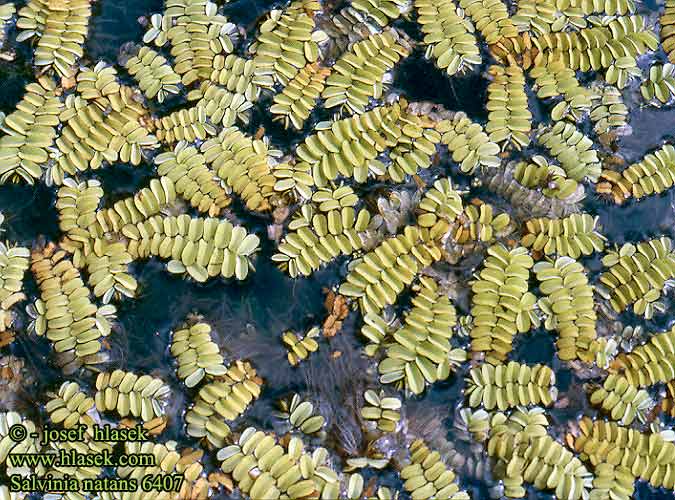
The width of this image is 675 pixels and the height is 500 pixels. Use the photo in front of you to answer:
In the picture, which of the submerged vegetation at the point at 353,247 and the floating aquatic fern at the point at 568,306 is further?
the floating aquatic fern at the point at 568,306

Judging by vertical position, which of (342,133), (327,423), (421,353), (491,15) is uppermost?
(491,15)

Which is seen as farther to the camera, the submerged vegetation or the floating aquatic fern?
the floating aquatic fern

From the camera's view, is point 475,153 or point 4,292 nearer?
point 4,292

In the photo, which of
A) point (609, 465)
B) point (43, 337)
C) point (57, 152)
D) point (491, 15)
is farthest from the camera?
point (491, 15)

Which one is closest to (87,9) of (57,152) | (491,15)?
(57,152)

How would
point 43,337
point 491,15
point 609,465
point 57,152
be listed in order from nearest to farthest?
point 609,465 → point 43,337 → point 57,152 → point 491,15

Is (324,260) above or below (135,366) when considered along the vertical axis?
above

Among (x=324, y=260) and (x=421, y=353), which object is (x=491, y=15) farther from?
(x=421, y=353)
